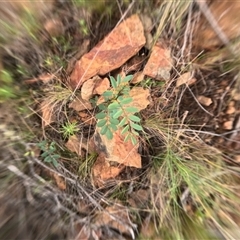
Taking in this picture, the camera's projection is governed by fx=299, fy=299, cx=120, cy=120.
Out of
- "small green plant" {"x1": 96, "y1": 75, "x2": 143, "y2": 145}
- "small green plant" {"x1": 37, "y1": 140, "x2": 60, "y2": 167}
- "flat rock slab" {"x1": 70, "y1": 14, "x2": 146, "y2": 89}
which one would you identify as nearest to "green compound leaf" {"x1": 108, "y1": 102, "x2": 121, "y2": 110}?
"small green plant" {"x1": 96, "y1": 75, "x2": 143, "y2": 145}

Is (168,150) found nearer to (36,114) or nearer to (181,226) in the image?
(181,226)

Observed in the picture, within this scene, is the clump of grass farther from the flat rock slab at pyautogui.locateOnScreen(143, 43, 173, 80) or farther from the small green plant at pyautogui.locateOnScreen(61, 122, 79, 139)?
the small green plant at pyautogui.locateOnScreen(61, 122, 79, 139)

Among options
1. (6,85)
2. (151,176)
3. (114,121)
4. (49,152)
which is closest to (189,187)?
(151,176)

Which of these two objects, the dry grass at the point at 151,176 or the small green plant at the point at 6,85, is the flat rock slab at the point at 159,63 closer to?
the dry grass at the point at 151,176

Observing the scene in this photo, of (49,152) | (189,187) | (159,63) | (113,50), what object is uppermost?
(113,50)

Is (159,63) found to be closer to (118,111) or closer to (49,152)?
(118,111)

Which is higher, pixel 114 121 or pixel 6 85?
pixel 6 85
